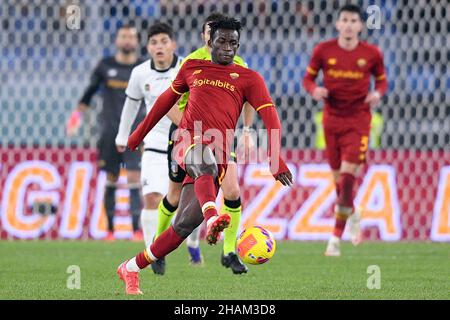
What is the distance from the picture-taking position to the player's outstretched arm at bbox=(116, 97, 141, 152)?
8008 mm

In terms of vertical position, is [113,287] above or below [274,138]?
below

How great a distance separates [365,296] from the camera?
20.2 ft

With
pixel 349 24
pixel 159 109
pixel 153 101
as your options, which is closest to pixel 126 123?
pixel 153 101

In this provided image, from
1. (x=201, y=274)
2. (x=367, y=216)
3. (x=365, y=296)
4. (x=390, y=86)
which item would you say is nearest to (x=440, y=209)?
(x=367, y=216)

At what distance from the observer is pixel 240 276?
7496 mm

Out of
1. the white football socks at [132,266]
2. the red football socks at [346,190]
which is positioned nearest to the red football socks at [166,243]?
the white football socks at [132,266]

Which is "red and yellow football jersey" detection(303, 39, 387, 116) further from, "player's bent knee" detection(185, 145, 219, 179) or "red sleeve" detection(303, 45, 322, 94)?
"player's bent knee" detection(185, 145, 219, 179)

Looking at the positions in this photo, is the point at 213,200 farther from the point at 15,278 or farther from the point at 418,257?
the point at 418,257

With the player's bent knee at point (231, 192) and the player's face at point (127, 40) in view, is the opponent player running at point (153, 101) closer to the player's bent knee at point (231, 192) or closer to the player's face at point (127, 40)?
the player's bent knee at point (231, 192)

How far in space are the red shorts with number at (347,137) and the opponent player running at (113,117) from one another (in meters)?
2.18

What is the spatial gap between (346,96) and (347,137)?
1.26 feet

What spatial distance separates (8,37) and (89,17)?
116 centimetres

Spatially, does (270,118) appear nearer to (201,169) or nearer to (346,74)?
(201,169)

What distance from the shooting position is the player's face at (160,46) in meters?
8.22
